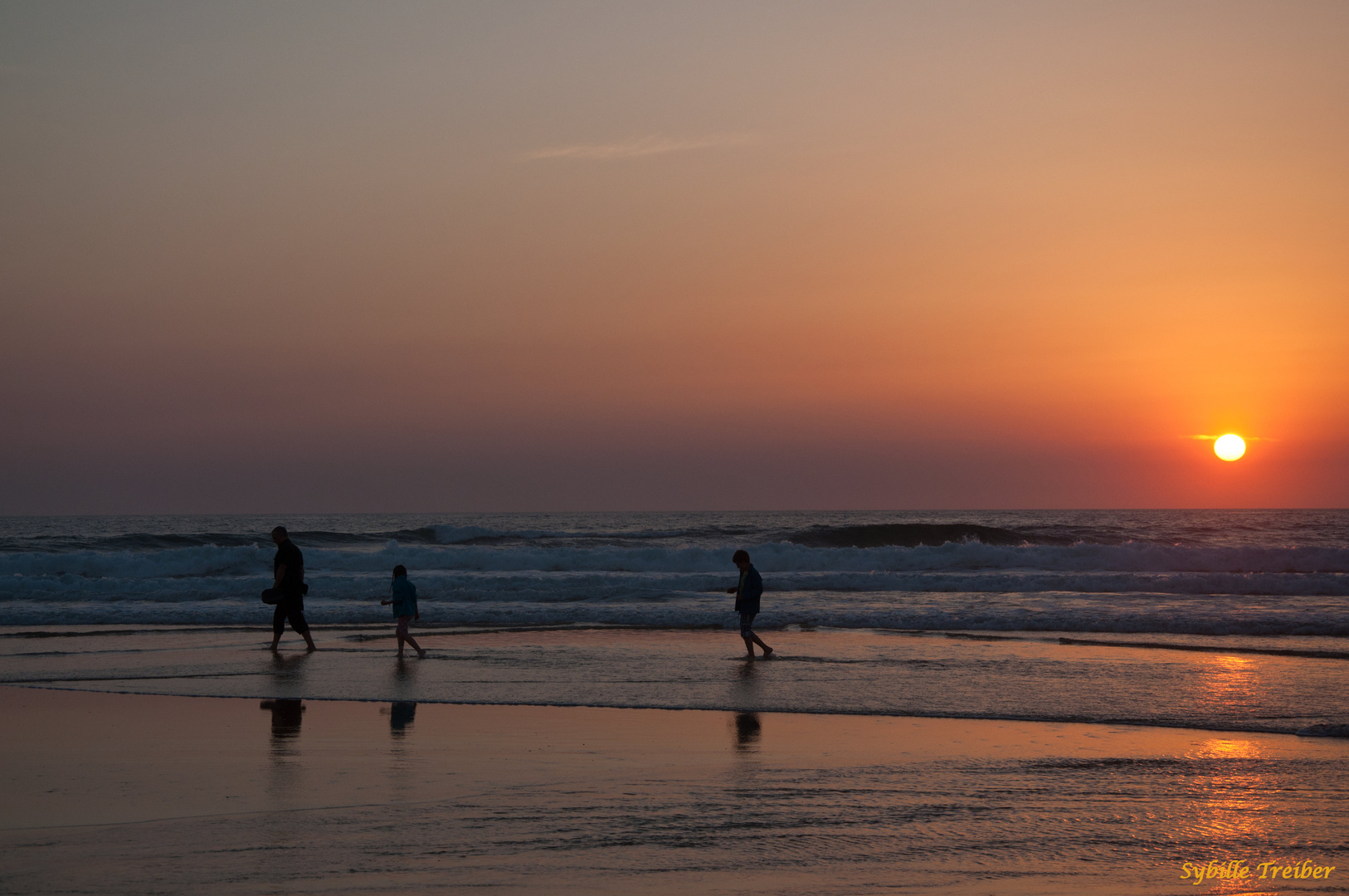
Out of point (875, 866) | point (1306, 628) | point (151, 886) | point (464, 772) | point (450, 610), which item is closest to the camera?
point (151, 886)

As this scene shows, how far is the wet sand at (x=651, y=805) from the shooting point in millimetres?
5281

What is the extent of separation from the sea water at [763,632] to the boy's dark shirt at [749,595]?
724mm

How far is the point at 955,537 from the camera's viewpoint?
2063 inches

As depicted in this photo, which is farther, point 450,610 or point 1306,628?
point 450,610

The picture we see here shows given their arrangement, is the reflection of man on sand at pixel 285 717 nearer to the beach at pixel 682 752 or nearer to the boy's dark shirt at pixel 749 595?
the beach at pixel 682 752

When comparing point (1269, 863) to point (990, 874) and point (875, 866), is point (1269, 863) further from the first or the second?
point (875, 866)

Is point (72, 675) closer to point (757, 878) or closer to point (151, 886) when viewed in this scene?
point (151, 886)

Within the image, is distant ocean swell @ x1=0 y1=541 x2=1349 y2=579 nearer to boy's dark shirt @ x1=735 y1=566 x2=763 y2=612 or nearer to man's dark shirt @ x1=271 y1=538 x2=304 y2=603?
man's dark shirt @ x1=271 y1=538 x2=304 y2=603

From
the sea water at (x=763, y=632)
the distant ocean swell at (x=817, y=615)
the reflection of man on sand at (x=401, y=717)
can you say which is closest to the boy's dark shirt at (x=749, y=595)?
the sea water at (x=763, y=632)

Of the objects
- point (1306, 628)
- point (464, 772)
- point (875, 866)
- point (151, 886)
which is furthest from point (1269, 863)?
point (1306, 628)

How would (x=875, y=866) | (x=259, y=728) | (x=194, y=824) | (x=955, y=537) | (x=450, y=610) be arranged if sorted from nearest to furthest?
(x=875, y=866)
(x=194, y=824)
(x=259, y=728)
(x=450, y=610)
(x=955, y=537)

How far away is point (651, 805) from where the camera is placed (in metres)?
6.63

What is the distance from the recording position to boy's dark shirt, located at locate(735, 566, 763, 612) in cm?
1491

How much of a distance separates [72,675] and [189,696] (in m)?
2.81
